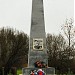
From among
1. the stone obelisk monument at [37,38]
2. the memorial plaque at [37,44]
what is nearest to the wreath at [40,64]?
the stone obelisk monument at [37,38]

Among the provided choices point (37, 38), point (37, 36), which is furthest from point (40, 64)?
point (37, 36)

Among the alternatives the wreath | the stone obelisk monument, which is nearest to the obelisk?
the stone obelisk monument

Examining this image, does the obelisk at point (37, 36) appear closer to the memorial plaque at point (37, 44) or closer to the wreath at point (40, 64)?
the memorial plaque at point (37, 44)

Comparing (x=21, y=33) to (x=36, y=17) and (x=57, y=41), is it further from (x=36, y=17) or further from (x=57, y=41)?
(x=36, y=17)

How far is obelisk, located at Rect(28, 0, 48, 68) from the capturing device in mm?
19016

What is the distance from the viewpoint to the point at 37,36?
1936 cm

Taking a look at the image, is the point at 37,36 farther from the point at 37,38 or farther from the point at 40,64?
the point at 40,64

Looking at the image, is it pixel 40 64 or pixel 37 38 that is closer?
pixel 40 64

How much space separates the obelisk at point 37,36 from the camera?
19.0 metres

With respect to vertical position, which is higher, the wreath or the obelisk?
the obelisk

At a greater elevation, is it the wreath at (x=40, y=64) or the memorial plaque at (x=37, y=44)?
the memorial plaque at (x=37, y=44)

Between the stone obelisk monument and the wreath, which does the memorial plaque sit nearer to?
the stone obelisk monument

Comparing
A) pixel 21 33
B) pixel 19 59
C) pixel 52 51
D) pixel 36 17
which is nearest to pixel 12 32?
pixel 21 33

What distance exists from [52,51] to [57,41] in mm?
2132
